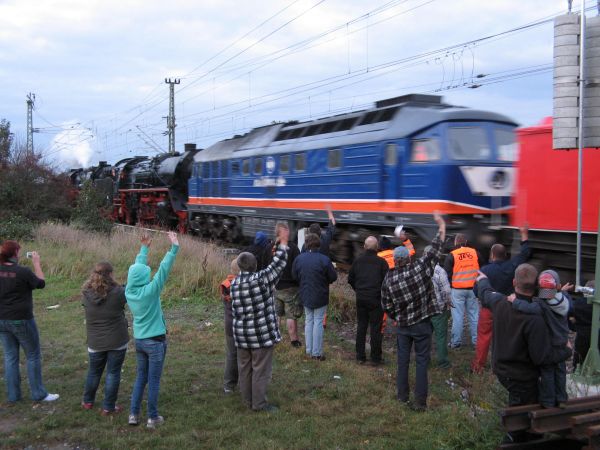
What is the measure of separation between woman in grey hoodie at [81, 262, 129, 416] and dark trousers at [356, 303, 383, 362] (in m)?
3.26

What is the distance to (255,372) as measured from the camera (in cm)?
620

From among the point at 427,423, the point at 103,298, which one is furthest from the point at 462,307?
the point at 103,298

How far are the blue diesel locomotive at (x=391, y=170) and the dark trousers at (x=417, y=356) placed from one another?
5947 millimetres

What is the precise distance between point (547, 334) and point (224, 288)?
136 inches

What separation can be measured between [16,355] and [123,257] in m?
9.80

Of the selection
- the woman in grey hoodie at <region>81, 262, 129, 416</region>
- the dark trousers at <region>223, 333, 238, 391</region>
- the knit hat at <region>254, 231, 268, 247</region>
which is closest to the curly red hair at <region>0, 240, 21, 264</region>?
the woman in grey hoodie at <region>81, 262, 129, 416</region>

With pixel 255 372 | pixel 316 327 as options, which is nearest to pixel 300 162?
pixel 316 327

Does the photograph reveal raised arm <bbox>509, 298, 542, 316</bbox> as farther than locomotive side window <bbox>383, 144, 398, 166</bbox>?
No

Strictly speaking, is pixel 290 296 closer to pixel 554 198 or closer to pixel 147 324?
pixel 147 324

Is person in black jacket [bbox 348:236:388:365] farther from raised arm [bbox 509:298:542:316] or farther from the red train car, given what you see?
the red train car

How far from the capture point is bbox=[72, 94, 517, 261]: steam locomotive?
1222cm

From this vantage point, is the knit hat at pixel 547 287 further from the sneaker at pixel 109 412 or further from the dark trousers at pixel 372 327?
the sneaker at pixel 109 412

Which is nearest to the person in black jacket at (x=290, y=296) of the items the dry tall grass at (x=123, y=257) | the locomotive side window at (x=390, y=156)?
the dry tall grass at (x=123, y=257)

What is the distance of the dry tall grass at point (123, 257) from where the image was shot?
496 inches
